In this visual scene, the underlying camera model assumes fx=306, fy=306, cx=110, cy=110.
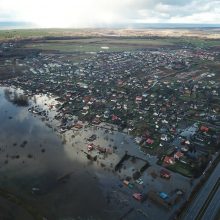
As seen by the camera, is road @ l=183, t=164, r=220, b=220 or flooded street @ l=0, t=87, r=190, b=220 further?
flooded street @ l=0, t=87, r=190, b=220

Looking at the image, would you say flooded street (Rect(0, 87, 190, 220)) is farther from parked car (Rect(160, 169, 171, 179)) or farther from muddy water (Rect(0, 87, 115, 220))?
parked car (Rect(160, 169, 171, 179))

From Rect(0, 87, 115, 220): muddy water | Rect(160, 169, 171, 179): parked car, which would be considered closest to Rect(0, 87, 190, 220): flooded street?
Rect(0, 87, 115, 220): muddy water

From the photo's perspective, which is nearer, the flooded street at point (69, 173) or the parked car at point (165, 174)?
the flooded street at point (69, 173)

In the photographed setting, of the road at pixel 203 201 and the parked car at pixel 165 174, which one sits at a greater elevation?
the parked car at pixel 165 174

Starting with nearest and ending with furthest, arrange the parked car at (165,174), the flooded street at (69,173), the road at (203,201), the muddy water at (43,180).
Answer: the road at (203,201) → the muddy water at (43,180) → the flooded street at (69,173) → the parked car at (165,174)

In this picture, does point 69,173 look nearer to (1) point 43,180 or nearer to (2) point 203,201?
(1) point 43,180

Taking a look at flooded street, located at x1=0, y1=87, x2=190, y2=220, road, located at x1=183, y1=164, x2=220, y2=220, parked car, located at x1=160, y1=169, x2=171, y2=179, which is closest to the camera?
road, located at x1=183, y1=164, x2=220, y2=220

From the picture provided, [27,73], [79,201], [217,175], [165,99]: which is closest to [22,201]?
[79,201]

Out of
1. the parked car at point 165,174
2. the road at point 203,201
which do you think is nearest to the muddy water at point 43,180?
the road at point 203,201

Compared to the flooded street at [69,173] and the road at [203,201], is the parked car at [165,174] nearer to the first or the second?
the flooded street at [69,173]

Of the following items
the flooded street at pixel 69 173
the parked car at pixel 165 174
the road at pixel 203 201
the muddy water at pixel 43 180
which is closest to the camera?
the road at pixel 203 201

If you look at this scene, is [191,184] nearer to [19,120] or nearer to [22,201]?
[22,201]
